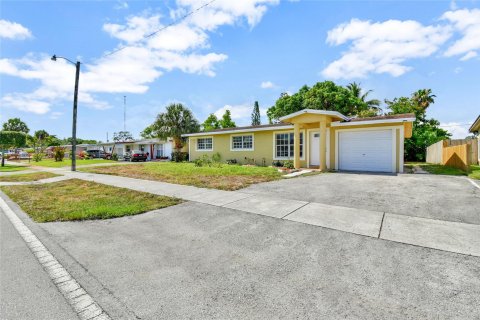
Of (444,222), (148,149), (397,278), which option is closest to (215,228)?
(397,278)

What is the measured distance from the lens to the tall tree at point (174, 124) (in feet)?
102

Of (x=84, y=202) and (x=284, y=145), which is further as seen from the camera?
(x=284, y=145)

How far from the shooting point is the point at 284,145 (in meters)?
17.4

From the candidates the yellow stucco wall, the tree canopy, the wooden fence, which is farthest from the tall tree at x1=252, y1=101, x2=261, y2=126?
the wooden fence

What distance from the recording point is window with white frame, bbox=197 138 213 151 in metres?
23.2

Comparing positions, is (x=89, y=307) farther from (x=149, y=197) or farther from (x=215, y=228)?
(x=149, y=197)

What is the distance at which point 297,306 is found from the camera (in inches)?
96.6

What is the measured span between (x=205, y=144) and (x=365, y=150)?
1443 centimetres

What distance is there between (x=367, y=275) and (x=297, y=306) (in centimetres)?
112

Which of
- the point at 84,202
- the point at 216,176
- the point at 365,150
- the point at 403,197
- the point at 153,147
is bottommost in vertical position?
the point at 84,202

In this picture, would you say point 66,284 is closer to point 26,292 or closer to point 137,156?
point 26,292

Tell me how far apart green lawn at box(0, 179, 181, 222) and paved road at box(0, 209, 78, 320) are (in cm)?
198

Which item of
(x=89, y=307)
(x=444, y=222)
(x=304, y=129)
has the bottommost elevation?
(x=89, y=307)

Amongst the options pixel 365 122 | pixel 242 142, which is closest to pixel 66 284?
pixel 365 122
